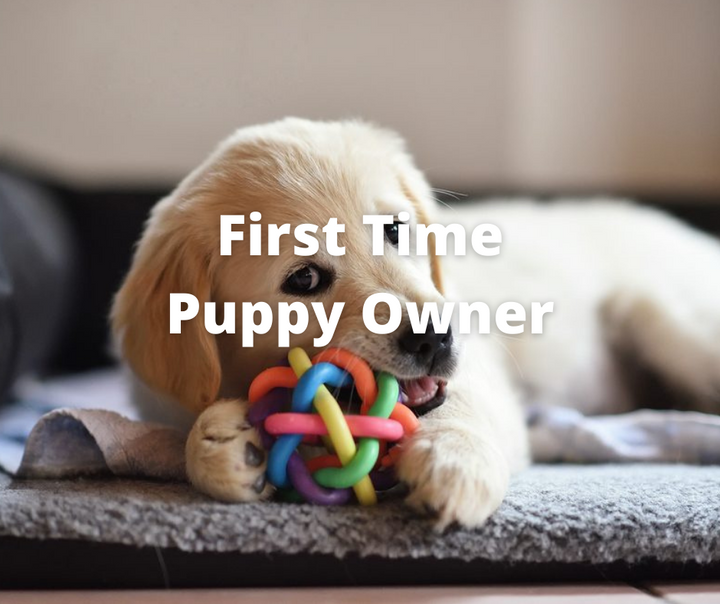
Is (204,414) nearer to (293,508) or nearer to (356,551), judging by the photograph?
(293,508)

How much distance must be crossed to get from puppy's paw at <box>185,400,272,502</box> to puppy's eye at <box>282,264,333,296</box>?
0.94 ft

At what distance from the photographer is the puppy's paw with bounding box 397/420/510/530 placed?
Result: 3.90 feet

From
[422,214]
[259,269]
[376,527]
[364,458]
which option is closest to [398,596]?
[376,527]

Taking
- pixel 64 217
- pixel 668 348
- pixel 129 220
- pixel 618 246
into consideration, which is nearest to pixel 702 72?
pixel 618 246

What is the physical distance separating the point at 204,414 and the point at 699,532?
0.86m

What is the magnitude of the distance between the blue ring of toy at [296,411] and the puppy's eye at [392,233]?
428mm

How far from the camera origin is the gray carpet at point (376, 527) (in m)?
1.21

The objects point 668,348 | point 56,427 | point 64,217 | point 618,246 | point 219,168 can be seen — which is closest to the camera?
point 56,427

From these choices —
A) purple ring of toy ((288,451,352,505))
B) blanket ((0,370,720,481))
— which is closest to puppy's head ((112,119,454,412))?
blanket ((0,370,720,481))

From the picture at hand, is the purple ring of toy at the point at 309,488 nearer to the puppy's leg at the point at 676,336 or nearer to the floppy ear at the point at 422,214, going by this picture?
the floppy ear at the point at 422,214

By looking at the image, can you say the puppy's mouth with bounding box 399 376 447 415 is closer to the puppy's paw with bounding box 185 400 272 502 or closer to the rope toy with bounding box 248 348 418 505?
the rope toy with bounding box 248 348 418 505

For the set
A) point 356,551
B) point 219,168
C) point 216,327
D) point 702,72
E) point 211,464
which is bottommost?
point 356,551

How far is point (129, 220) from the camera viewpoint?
3.46 metres

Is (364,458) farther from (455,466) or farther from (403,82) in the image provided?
(403,82)
